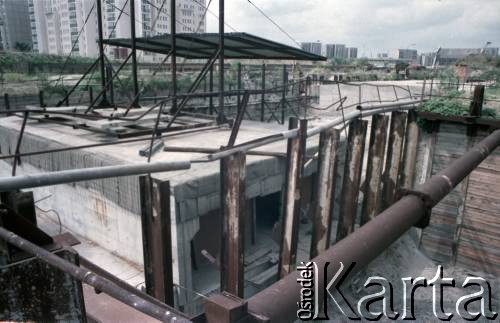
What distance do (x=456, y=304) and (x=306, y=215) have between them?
540 centimetres

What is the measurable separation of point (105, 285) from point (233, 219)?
516 centimetres

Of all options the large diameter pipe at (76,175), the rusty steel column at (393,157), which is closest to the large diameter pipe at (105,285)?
the large diameter pipe at (76,175)

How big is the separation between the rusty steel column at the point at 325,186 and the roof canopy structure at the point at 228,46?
14.9ft

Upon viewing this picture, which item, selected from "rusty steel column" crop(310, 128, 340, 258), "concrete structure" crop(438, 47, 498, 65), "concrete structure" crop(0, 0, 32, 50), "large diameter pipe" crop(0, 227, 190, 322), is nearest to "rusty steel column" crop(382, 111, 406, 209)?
"rusty steel column" crop(310, 128, 340, 258)

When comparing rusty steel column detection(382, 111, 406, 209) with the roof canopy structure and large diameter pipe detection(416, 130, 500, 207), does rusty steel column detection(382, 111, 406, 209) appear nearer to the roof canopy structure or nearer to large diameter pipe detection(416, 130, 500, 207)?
the roof canopy structure

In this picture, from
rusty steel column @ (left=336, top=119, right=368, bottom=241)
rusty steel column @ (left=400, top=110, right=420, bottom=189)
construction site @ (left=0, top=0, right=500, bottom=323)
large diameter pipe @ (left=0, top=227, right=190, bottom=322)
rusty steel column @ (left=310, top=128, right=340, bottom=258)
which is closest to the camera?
large diameter pipe @ (left=0, top=227, right=190, bottom=322)

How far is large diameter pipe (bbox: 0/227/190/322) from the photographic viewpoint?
1337 millimetres

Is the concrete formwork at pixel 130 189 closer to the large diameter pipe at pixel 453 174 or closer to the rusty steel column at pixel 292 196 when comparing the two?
the rusty steel column at pixel 292 196

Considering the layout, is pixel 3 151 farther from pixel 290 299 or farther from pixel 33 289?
pixel 290 299

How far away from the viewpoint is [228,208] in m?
6.68

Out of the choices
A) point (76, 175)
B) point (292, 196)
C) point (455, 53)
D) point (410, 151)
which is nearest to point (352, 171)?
point (292, 196)

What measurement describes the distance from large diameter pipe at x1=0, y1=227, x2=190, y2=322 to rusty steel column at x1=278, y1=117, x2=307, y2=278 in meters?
6.01

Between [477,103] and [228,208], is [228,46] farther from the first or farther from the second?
[228,208]

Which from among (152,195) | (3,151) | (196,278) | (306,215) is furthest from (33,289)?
(3,151)
